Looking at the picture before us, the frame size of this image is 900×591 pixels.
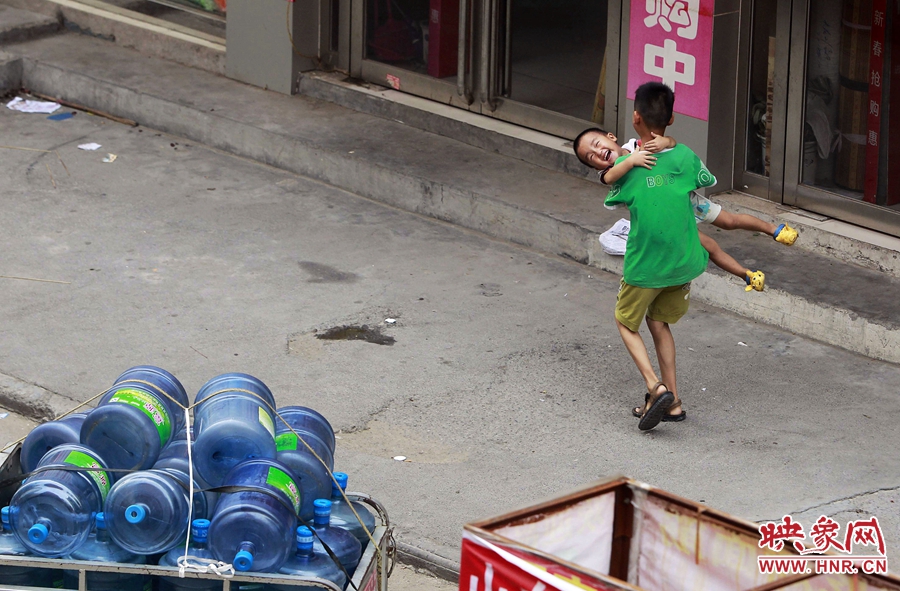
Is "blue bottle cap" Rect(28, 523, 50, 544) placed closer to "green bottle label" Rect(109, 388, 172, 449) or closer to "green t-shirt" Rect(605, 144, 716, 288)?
"green bottle label" Rect(109, 388, 172, 449)

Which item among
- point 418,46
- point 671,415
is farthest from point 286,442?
point 418,46

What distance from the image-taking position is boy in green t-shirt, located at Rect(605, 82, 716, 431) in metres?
5.83

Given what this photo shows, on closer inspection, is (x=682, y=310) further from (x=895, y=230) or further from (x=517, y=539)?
(x=517, y=539)

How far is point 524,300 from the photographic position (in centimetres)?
786

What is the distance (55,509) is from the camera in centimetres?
413

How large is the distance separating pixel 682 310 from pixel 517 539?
2948 mm

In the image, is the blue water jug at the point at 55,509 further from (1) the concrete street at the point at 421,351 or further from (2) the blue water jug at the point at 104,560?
(1) the concrete street at the point at 421,351

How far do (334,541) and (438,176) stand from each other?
5.28 meters

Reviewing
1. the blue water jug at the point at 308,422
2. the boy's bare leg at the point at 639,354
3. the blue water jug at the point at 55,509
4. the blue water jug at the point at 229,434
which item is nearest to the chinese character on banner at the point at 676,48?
the boy's bare leg at the point at 639,354

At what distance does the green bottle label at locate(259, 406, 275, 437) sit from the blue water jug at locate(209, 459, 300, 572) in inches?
12.6

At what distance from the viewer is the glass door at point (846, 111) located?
789 cm

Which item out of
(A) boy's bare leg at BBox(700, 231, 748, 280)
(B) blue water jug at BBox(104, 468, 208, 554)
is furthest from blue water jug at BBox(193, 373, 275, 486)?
(A) boy's bare leg at BBox(700, 231, 748, 280)

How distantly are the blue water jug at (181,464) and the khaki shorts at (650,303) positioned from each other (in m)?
2.47

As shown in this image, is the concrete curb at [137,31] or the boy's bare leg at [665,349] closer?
the boy's bare leg at [665,349]
